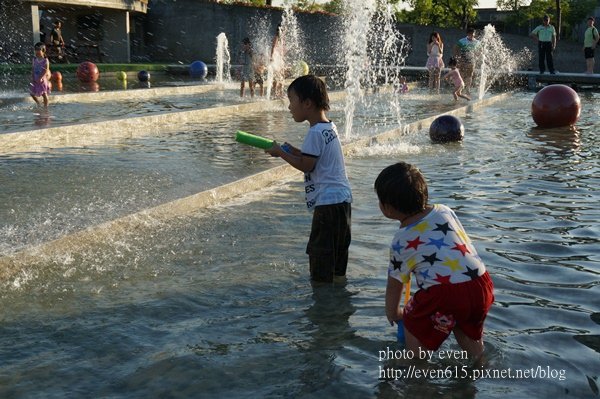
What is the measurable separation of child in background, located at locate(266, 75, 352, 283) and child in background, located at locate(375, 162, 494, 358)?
3.75 ft

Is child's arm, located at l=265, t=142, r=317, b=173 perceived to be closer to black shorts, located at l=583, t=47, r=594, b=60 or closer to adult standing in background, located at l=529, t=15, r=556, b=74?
adult standing in background, located at l=529, t=15, r=556, b=74

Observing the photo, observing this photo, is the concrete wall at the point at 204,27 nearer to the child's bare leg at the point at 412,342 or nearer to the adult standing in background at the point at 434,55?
the adult standing in background at the point at 434,55

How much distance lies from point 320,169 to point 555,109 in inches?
394

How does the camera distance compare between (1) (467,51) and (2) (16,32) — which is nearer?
(1) (467,51)

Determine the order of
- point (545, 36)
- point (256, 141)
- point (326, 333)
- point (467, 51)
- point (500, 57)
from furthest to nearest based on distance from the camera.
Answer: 1. point (500, 57)
2. point (545, 36)
3. point (467, 51)
4. point (256, 141)
5. point (326, 333)

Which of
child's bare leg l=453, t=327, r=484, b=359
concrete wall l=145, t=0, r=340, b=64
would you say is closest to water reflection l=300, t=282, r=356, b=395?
child's bare leg l=453, t=327, r=484, b=359

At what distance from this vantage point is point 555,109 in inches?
535

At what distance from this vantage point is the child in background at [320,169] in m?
4.76

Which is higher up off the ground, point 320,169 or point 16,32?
point 16,32

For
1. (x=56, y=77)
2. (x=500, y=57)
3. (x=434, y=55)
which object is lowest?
(x=56, y=77)

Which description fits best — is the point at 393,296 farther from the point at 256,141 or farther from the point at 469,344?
the point at 256,141

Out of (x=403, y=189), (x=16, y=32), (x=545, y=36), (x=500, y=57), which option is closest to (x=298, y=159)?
(x=403, y=189)

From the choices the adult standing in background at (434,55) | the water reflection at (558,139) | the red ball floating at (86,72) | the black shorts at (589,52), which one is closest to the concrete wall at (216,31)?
the black shorts at (589,52)

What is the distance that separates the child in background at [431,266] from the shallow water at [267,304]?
32 cm
